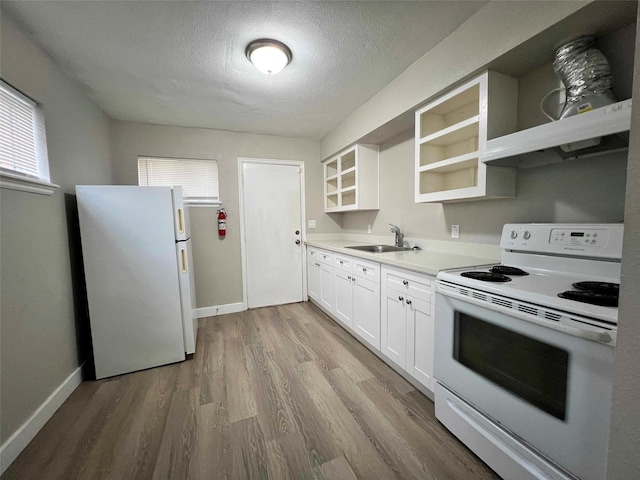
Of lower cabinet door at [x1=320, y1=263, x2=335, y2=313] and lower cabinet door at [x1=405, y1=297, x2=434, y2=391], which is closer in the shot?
lower cabinet door at [x1=405, y1=297, x2=434, y2=391]

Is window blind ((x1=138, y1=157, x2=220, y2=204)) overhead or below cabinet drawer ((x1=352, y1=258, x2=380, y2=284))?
overhead

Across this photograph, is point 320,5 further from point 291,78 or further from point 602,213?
point 602,213

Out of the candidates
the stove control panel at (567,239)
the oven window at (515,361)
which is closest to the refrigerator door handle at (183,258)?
the oven window at (515,361)

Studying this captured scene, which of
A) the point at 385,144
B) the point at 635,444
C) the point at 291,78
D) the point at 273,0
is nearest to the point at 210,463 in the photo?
the point at 635,444

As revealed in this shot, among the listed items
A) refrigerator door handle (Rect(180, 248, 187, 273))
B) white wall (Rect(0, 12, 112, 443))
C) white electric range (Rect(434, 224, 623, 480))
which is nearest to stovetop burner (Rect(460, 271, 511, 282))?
white electric range (Rect(434, 224, 623, 480))

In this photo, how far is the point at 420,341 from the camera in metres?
1.77

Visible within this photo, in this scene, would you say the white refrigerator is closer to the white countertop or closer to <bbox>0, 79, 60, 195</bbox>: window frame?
<bbox>0, 79, 60, 195</bbox>: window frame

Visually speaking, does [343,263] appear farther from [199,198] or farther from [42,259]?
[42,259]

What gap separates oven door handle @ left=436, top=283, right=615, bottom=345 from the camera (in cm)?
84

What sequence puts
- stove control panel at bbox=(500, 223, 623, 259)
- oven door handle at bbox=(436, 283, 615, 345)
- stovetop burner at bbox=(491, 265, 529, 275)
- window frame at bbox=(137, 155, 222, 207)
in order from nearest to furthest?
oven door handle at bbox=(436, 283, 615, 345)
stove control panel at bbox=(500, 223, 623, 259)
stovetop burner at bbox=(491, 265, 529, 275)
window frame at bbox=(137, 155, 222, 207)

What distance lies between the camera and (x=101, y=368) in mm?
2127

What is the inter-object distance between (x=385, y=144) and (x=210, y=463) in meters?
3.11

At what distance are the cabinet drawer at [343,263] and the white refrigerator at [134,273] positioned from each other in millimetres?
1518

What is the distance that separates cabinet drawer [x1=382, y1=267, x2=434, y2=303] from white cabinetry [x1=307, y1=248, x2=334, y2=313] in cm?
111
